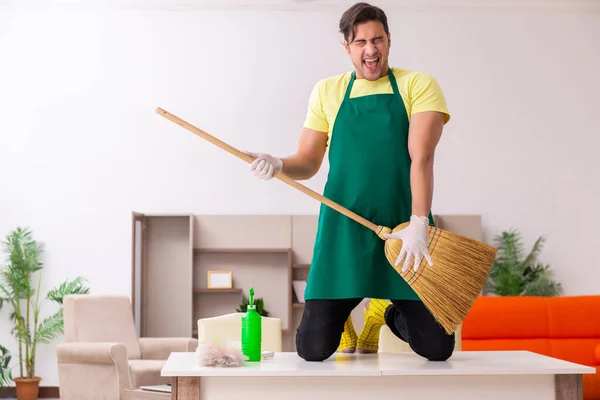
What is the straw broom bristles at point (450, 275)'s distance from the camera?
2.40m

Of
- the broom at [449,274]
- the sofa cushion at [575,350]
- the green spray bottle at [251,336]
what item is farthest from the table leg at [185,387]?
the sofa cushion at [575,350]

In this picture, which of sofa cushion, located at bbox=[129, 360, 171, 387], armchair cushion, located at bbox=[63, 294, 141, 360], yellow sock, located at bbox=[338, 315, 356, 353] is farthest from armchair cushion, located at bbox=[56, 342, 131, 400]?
yellow sock, located at bbox=[338, 315, 356, 353]

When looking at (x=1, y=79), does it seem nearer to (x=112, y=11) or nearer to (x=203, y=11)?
(x=112, y=11)

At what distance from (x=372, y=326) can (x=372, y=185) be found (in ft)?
1.77

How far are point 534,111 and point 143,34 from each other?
370cm

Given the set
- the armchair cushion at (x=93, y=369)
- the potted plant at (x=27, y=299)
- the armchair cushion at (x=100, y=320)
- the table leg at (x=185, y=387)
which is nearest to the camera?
the table leg at (x=185, y=387)

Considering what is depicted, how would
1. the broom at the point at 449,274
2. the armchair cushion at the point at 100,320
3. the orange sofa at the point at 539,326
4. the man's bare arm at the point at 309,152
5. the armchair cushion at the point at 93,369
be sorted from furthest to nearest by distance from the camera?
the armchair cushion at the point at 100,320
the armchair cushion at the point at 93,369
the orange sofa at the point at 539,326
the man's bare arm at the point at 309,152
the broom at the point at 449,274

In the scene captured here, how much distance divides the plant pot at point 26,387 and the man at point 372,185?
15.9ft

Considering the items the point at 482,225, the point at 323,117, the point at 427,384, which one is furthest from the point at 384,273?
the point at 482,225

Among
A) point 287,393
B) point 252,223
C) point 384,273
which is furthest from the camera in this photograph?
point 252,223

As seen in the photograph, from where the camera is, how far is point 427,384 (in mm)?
2303

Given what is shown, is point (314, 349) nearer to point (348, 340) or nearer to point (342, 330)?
point (342, 330)

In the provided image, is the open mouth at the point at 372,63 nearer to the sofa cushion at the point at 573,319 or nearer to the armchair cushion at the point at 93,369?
the sofa cushion at the point at 573,319

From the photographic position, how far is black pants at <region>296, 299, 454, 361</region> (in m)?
2.55
